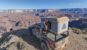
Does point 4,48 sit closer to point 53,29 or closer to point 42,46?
point 42,46

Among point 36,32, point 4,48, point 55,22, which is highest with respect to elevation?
point 55,22

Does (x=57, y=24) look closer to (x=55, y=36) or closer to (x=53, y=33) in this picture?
(x=53, y=33)

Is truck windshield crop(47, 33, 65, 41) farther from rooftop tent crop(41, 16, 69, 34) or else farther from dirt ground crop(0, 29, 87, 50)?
dirt ground crop(0, 29, 87, 50)

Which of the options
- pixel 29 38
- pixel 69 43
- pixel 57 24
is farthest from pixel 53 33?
pixel 29 38

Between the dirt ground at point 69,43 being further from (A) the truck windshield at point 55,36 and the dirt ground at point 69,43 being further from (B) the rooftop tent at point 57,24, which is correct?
(B) the rooftop tent at point 57,24

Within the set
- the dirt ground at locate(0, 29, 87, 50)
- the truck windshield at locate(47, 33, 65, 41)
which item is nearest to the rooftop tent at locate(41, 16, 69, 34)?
the truck windshield at locate(47, 33, 65, 41)

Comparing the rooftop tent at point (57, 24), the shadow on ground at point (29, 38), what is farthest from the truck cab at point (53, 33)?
the shadow on ground at point (29, 38)

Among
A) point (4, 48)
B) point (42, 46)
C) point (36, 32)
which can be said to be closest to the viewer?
point (42, 46)

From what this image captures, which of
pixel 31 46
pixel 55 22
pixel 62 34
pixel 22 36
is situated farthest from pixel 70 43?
pixel 22 36
